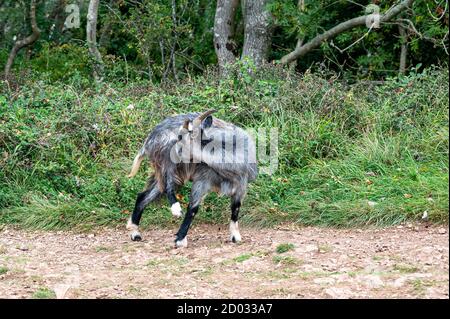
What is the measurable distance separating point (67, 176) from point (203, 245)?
7.57 feet

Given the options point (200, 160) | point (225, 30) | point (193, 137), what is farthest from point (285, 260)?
point (225, 30)

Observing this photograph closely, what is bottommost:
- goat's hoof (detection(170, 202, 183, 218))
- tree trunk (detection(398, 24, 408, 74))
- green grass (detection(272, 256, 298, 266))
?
green grass (detection(272, 256, 298, 266))

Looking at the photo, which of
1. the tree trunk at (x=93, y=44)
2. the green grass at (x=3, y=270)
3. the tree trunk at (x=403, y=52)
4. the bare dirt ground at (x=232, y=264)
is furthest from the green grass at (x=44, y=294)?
the tree trunk at (x=403, y=52)

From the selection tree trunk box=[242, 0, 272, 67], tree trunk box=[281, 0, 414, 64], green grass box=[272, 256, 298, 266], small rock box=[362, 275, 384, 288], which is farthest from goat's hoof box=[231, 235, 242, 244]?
tree trunk box=[242, 0, 272, 67]

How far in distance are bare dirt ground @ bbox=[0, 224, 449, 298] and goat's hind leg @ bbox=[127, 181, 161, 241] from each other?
13 cm

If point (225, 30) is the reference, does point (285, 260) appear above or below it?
below

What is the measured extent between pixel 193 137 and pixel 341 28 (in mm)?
4833

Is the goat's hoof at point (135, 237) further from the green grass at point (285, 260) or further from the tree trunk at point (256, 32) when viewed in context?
the tree trunk at point (256, 32)

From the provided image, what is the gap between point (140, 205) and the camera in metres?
7.95

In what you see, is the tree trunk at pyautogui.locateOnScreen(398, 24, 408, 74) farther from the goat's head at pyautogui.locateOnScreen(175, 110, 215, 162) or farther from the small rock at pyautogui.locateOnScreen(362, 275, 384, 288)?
the small rock at pyautogui.locateOnScreen(362, 275, 384, 288)

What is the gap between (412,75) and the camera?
31.9ft

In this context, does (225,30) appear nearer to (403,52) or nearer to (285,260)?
(403,52)

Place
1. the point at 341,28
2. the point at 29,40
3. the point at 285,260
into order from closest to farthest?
the point at 285,260, the point at 341,28, the point at 29,40

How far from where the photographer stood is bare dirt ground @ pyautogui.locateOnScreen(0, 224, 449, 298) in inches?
238
